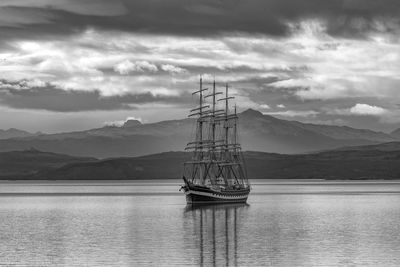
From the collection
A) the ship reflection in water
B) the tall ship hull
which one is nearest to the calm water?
the ship reflection in water

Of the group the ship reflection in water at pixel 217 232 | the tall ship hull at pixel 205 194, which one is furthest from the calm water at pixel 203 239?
the tall ship hull at pixel 205 194

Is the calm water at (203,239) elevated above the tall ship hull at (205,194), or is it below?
below

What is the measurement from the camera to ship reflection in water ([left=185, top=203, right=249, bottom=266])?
73.0 meters

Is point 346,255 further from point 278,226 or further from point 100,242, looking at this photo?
point 278,226

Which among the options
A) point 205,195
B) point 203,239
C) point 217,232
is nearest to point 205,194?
point 205,195

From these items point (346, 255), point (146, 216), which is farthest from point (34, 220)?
point (346, 255)

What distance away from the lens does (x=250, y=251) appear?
257 feet

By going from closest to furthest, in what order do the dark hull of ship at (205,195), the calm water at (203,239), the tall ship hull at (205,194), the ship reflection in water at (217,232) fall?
the calm water at (203,239)
the ship reflection in water at (217,232)
the tall ship hull at (205,194)
the dark hull of ship at (205,195)

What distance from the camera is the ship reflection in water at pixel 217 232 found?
73000 millimetres

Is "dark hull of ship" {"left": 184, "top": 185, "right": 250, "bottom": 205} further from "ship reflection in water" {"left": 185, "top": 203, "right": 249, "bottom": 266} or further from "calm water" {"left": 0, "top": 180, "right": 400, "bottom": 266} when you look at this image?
"calm water" {"left": 0, "top": 180, "right": 400, "bottom": 266}

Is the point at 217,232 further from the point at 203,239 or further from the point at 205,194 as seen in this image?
the point at 205,194

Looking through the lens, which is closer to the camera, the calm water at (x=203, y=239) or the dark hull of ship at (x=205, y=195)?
the calm water at (x=203, y=239)

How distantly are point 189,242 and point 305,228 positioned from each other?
2466 centimetres

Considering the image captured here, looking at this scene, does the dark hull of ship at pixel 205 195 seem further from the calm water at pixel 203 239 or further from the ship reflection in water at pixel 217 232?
the calm water at pixel 203 239
